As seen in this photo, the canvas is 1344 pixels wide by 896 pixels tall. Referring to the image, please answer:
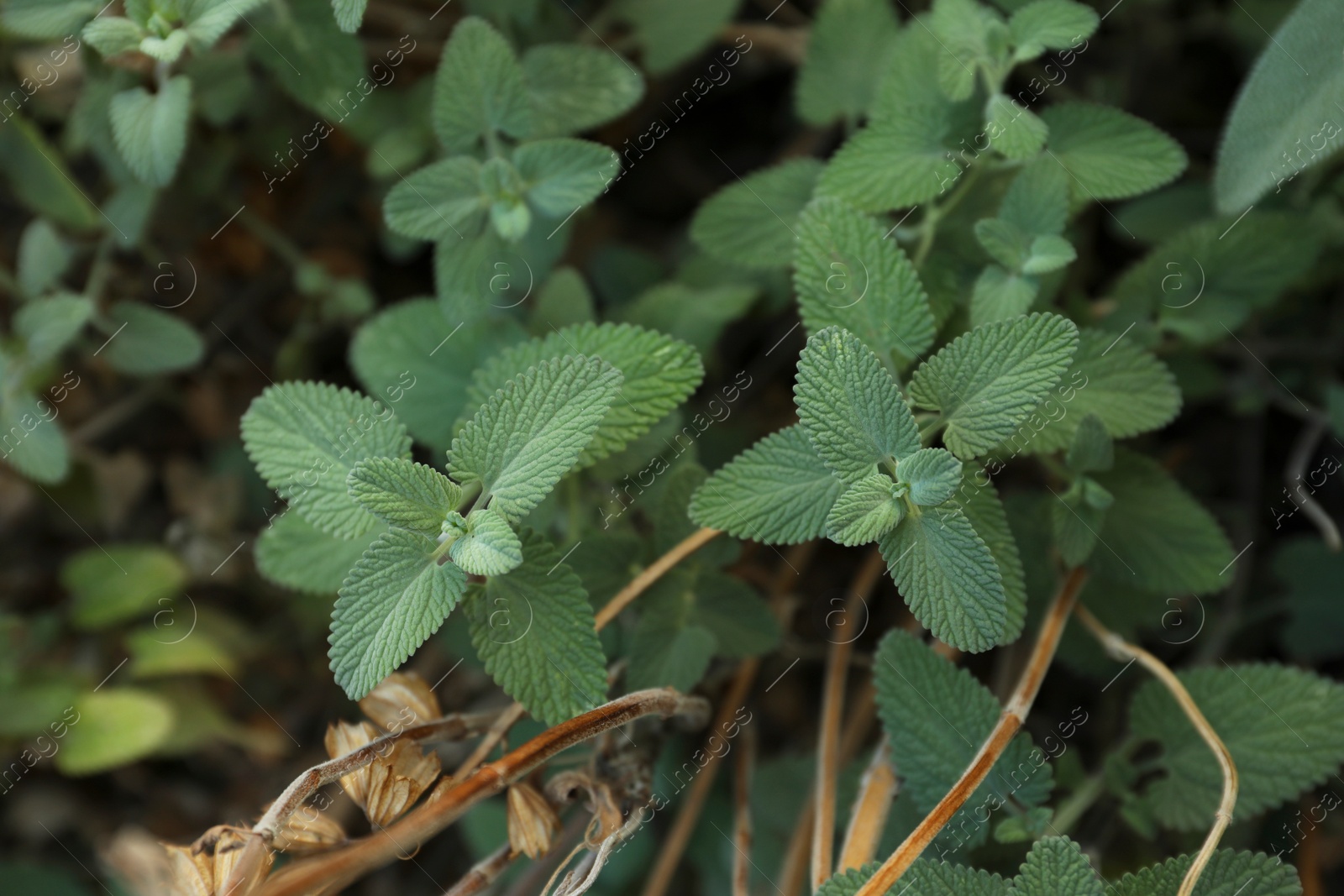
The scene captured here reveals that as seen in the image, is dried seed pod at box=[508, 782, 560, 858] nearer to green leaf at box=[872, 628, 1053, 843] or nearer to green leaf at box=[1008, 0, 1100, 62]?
green leaf at box=[872, 628, 1053, 843]

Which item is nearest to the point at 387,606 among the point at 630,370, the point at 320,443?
the point at 320,443

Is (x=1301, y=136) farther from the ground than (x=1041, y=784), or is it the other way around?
(x=1301, y=136)

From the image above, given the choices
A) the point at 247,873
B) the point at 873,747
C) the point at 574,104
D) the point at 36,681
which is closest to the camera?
the point at 247,873

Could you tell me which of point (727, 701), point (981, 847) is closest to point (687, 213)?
point (727, 701)

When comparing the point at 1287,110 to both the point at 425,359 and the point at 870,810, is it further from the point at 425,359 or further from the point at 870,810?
the point at 425,359

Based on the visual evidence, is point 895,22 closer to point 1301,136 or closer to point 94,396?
point 1301,136

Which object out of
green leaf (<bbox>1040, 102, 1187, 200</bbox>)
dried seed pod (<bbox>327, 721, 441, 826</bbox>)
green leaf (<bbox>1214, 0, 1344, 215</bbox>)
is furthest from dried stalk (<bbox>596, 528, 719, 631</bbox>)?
green leaf (<bbox>1214, 0, 1344, 215</bbox>)
